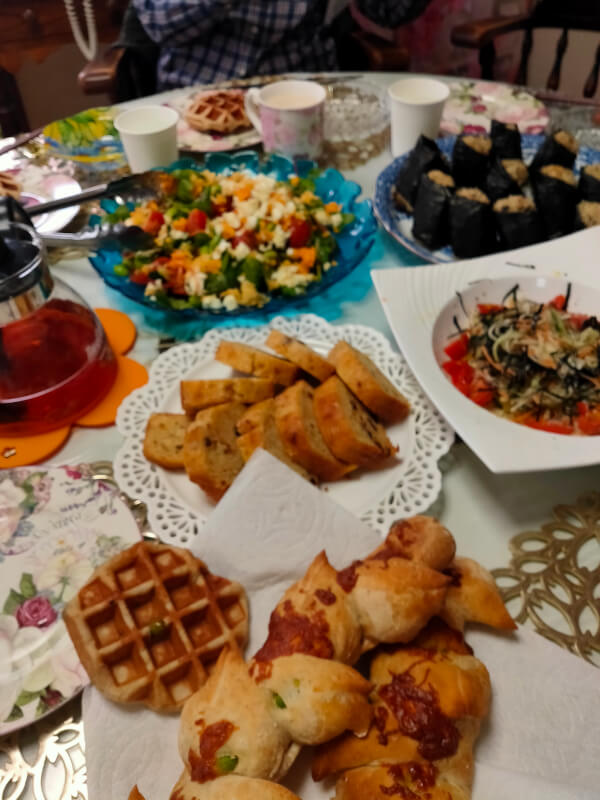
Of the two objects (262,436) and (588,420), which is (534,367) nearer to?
(588,420)

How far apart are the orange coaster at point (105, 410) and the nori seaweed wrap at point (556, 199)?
46.8 inches

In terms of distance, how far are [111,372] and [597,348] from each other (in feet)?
3.65

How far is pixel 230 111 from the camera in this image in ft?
7.46

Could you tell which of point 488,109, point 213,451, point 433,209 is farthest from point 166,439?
point 488,109

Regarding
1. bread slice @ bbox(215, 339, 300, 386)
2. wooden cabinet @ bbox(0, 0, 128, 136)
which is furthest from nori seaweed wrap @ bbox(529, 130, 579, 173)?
wooden cabinet @ bbox(0, 0, 128, 136)

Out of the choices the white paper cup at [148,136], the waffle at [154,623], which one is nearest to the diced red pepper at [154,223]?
the white paper cup at [148,136]

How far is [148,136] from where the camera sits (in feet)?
6.52

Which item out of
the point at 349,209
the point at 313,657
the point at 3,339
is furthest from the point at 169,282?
the point at 313,657

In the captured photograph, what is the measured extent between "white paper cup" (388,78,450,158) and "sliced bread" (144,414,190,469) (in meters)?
1.36

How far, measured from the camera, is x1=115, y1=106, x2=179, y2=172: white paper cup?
2.00 metres

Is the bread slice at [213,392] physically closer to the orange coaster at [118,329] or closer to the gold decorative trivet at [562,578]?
the orange coaster at [118,329]

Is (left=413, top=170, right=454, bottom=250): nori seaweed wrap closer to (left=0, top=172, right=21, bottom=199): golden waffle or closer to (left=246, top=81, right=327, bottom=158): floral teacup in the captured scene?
(left=246, top=81, right=327, bottom=158): floral teacup

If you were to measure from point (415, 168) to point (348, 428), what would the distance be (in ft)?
3.41

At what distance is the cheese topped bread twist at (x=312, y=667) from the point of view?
73 cm
